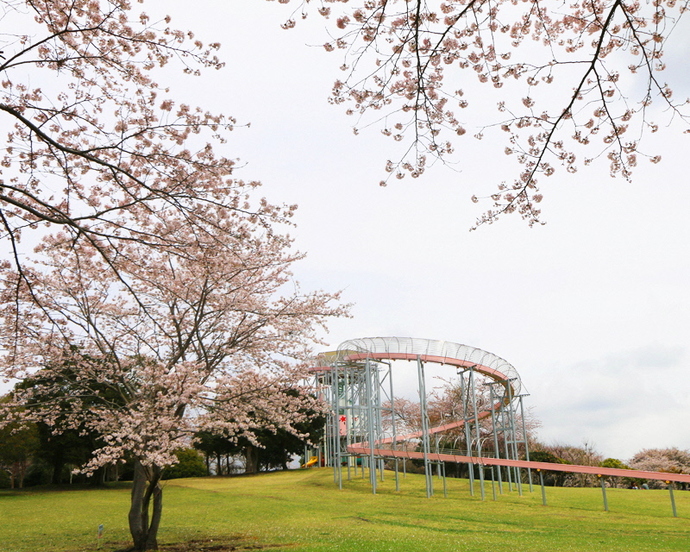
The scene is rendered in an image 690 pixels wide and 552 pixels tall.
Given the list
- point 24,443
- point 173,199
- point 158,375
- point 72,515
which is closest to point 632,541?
point 158,375

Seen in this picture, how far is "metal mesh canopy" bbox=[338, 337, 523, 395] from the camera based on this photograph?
22422 mm

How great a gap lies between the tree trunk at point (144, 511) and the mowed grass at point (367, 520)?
3.67 feet

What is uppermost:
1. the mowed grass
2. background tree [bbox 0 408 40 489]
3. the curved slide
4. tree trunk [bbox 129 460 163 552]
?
the curved slide

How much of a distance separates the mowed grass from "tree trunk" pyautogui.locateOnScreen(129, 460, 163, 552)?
1.12 metres

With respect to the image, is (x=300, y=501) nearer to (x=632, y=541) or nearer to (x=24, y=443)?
(x=632, y=541)

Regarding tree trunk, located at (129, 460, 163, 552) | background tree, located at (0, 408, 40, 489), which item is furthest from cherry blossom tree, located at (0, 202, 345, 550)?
background tree, located at (0, 408, 40, 489)

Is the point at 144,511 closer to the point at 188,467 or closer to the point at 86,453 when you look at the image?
the point at 86,453

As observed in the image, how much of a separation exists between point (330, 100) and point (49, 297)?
27.9 feet

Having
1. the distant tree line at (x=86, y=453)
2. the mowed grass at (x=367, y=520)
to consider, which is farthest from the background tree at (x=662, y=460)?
the distant tree line at (x=86, y=453)

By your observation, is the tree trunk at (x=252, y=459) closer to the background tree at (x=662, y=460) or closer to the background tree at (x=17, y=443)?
the background tree at (x=17, y=443)

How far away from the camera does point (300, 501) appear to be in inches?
771

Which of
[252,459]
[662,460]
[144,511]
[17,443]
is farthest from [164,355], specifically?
[662,460]

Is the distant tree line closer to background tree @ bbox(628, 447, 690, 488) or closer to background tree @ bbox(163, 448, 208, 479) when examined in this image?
background tree @ bbox(163, 448, 208, 479)

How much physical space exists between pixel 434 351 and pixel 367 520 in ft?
30.0
